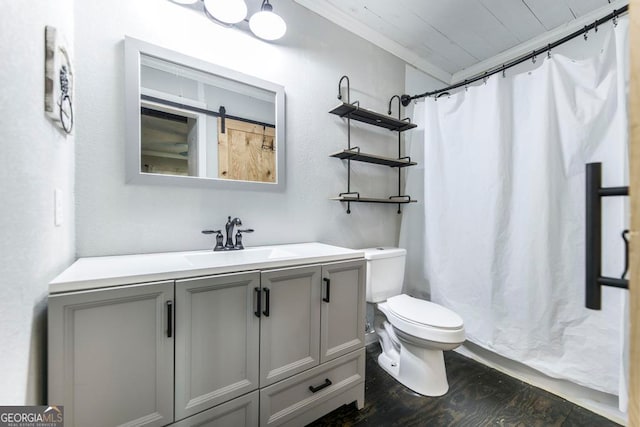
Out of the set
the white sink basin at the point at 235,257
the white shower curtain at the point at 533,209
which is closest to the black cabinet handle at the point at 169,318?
the white sink basin at the point at 235,257

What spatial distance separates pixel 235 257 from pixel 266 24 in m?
1.24

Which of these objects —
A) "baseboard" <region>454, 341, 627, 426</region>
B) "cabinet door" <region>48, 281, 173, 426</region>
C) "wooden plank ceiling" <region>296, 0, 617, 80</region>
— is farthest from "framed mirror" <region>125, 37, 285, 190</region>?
"baseboard" <region>454, 341, 627, 426</region>

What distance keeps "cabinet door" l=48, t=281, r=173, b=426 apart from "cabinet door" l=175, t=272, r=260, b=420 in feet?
0.14

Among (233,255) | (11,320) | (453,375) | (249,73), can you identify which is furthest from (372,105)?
(11,320)

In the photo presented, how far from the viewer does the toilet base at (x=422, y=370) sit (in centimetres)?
154

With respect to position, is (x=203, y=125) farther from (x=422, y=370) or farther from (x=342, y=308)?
(x=422, y=370)

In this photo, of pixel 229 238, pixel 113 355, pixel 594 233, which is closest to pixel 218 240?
pixel 229 238

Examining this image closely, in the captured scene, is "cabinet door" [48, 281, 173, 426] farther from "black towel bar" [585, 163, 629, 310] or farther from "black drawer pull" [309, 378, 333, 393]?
"black towel bar" [585, 163, 629, 310]

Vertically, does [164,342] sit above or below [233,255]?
below

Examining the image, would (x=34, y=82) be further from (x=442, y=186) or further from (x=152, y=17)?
(x=442, y=186)

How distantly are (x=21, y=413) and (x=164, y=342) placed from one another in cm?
33

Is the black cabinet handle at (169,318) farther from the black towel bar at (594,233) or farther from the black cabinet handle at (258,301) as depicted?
the black towel bar at (594,233)

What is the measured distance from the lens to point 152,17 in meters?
1.22

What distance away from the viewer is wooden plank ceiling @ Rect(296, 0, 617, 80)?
66.1 inches
